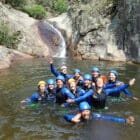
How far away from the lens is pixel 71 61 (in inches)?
886

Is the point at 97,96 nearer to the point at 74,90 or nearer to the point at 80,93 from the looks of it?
the point at 80,93

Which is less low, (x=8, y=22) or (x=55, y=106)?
(x=8, y=22)

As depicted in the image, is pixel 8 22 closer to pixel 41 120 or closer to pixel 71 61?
pixel 71 61

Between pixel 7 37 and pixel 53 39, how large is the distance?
3.47 m

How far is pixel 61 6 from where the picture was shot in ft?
110

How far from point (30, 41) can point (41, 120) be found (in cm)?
1462

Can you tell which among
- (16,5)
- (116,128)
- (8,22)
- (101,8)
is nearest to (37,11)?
(16,5)

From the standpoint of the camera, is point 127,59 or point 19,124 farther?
point 127,59

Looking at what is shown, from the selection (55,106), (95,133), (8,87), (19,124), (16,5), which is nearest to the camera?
(95,133)

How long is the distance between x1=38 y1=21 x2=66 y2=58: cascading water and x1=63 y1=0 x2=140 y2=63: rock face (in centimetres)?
73

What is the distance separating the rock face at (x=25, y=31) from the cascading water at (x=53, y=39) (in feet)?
1.23

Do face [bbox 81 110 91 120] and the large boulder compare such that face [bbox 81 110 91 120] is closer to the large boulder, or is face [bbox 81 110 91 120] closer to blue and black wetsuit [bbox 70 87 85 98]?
blue and black wetsuit [bbox 70 87 85 98]

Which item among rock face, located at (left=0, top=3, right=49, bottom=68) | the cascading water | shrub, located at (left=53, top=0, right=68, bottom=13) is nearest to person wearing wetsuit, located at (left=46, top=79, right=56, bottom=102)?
rock face, located at (left=0, top=3, right=49, bottom=68)

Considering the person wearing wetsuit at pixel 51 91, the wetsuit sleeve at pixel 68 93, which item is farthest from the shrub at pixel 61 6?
the wetsuit sleeve at pixel 68 93
